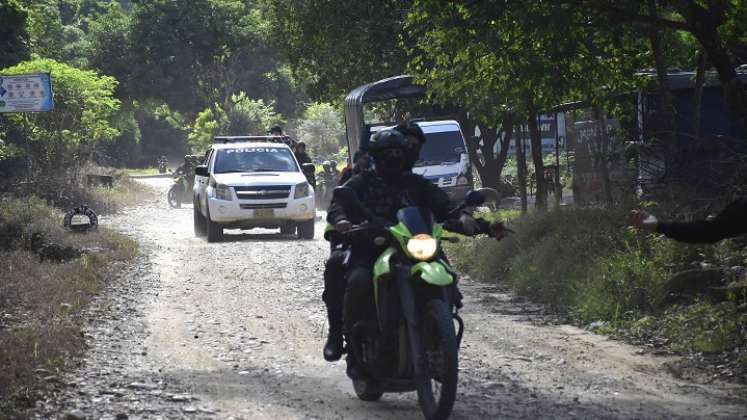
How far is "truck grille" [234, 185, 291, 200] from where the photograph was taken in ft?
67.3

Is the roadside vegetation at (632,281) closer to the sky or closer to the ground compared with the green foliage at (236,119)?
closer to the ground

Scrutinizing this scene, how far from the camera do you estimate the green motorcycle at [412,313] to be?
632 cm

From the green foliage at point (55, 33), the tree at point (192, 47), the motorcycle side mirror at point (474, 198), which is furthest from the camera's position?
the tree at point (192, 47)

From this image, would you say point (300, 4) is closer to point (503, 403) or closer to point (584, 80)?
point (584, 80)

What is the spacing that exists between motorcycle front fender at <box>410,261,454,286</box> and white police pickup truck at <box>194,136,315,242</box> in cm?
1422

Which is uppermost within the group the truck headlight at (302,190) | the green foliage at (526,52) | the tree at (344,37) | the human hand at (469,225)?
the tree at (344,37)

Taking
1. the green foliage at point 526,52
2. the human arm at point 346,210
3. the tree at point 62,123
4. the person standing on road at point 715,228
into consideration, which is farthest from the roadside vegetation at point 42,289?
the tree at point 62,123

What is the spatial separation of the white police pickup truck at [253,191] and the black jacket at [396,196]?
13.3 meters

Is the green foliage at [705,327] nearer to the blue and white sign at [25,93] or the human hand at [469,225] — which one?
the human hand at [469,225]

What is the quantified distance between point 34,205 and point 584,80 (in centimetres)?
1459

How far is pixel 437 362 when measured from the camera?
636cm

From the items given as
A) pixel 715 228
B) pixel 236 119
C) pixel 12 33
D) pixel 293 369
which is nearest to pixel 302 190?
pixel 293 369

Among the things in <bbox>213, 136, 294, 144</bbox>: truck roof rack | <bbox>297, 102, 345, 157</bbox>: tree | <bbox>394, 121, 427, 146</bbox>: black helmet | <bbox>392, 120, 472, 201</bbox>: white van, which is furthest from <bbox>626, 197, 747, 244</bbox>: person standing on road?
<bbox>297, 102, 345, 157</bbox>: tree

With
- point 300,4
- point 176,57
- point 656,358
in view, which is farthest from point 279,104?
point 656,358
